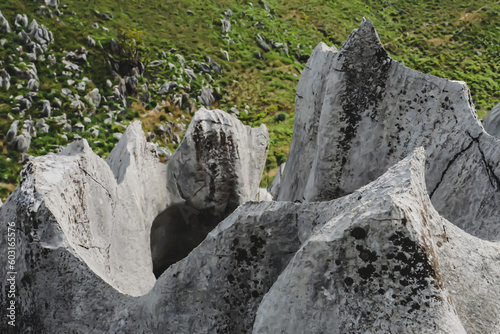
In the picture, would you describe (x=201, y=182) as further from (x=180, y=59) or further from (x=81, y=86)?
(x=180, y=59)

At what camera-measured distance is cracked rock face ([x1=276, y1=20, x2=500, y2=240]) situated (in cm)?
Result: 847

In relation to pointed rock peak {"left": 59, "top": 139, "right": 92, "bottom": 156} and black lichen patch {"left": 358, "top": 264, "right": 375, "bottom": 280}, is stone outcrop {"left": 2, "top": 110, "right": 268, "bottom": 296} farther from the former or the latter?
black lichen patch {"left": 358, "top": 264, "right": 375, "bottom": 280}

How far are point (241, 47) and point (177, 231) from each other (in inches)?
1173

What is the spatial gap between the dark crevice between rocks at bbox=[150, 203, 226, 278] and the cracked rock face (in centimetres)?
399

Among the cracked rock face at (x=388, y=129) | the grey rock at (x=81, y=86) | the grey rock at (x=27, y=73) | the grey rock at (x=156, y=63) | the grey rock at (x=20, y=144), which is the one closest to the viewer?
the cracked rock face at (x=388, y=129)

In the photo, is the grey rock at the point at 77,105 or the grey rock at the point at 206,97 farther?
the grey rock at the point at 206,97

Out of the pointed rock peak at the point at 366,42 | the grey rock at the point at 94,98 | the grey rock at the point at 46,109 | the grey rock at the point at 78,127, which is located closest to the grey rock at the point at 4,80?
the grey rock at the point at 46,109

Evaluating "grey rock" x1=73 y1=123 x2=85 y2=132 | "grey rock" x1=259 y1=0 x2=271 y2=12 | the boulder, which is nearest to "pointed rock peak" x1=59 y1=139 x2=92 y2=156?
"grey rock" x1=73 y1=123 x2=85 y2=132

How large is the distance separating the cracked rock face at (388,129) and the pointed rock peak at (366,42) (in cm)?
2

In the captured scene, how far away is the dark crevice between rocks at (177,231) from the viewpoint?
13.2m

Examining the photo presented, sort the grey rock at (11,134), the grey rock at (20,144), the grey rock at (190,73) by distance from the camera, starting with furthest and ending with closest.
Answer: the grey rock at (190,73), the grey rock at (11,134), the grey rock at (20,144)

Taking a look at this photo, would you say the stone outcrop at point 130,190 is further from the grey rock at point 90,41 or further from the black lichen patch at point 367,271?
the grey rock at point 90,41

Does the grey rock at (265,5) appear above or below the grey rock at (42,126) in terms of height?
above

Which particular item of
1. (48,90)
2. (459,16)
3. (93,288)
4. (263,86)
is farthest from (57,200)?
(459,16)
